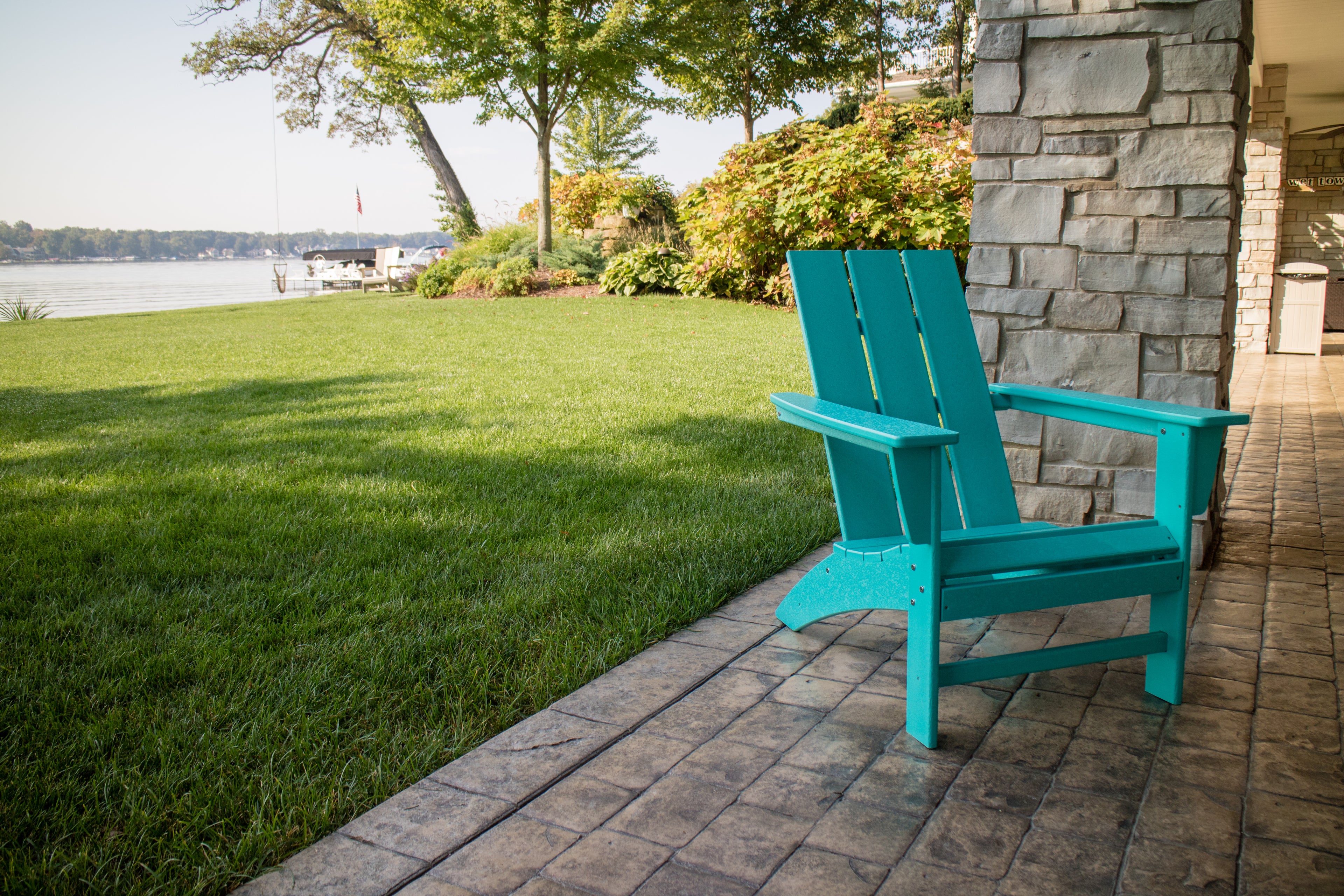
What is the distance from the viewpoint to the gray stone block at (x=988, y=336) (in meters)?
3.13

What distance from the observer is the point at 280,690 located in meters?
1.95

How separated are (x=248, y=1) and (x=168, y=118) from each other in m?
21.1

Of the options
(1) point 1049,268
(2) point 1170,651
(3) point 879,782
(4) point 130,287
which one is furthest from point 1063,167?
(4) point 130,287

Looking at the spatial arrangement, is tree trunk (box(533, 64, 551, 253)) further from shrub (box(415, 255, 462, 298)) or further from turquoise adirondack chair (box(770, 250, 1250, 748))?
turquoise adirondack chair (box(770, 250, 1250, 748))

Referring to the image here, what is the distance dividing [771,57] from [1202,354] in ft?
77.0

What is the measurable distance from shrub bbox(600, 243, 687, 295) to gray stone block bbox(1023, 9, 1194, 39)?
31.9 ft

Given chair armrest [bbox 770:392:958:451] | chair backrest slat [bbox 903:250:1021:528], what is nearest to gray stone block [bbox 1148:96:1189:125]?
chair backrest slat [bbox 903:250:1021:528]

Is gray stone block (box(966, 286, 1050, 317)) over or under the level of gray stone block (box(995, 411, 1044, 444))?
over

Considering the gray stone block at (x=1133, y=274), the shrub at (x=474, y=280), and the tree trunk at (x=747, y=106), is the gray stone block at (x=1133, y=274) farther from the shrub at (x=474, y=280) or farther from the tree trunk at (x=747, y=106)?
the tree trunk at (x=747, y=106)

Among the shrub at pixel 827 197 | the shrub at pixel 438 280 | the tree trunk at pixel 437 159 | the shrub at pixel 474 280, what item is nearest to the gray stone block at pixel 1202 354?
the shrub at pixel 827 197

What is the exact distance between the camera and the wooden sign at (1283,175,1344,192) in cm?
1045

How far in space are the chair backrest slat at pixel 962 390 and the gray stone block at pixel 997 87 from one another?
78 centimetres

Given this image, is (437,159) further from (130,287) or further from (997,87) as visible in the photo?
(997,87)

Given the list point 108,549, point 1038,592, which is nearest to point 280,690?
point 108,549
